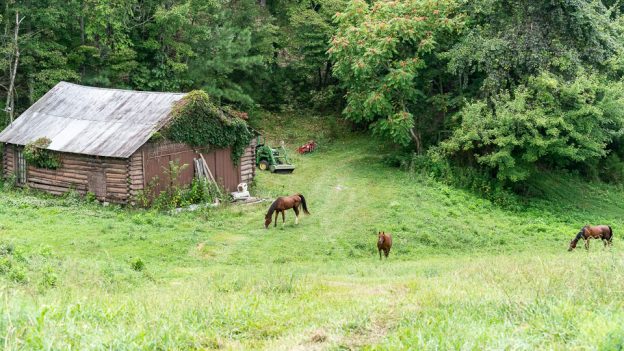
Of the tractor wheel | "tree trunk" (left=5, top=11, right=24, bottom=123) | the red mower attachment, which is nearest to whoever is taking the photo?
"tree trunk" (left=5, top=11, right=24, bottom=123)

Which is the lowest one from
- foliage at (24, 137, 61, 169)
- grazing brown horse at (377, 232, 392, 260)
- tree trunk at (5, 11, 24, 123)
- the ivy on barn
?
grazing brown horse at (377, 232, 392, 260)

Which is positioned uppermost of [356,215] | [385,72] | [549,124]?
[385,72]

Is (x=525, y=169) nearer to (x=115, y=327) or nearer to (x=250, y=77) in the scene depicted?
(x=250, y=77)

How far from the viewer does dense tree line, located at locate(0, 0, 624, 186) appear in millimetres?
29531

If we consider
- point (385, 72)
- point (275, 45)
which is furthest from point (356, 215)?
point (275, 45)

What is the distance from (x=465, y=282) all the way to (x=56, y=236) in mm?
13459

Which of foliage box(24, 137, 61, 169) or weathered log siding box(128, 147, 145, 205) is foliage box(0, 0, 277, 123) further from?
weathered log siding box(128, 147, 145, 205)

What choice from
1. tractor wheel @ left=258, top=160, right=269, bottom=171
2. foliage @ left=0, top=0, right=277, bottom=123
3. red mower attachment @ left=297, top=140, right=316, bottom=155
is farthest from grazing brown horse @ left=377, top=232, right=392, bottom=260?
foliage @ left=0, top=0, right=277, bottom=123

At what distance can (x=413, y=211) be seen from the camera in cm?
2673

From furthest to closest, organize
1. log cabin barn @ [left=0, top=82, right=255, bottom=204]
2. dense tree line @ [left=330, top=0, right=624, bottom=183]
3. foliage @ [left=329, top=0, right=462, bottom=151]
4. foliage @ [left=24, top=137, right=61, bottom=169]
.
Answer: foliage @ [left=329, top=0, right=462, bottom=151] → dense tree line @ [left=330, top=0, right=624, bottom=183] → foliage @ [left=24, top=137, right=61, bottom=169] → log cabin barn @ [left=0, top=82, right=255, bottom=204]

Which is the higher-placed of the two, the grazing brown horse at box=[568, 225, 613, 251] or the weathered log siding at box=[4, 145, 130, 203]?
the weathered log siding at box=[4, 145, 130, 203]

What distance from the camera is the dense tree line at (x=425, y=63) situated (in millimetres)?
29531

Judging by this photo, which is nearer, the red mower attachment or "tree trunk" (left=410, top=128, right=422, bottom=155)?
"tree trunk" (left=410, top=128, right=422, bottom=155)

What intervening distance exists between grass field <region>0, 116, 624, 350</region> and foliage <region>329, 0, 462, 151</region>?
9.39 feet
